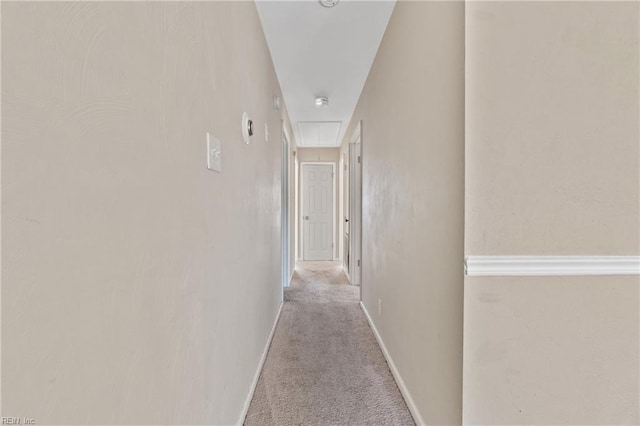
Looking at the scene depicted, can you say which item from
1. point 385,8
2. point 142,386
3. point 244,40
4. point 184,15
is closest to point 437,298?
point 142,386

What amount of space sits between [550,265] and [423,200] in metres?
0.53

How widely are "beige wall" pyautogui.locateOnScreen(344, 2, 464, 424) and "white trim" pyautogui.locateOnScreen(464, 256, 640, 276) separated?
0.07 metres

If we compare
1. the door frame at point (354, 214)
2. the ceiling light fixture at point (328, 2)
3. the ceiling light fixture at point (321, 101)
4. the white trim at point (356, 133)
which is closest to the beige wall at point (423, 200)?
the ceiling light fixture at point (328, 2)

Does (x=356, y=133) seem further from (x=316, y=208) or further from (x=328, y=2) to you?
(x=316, y=208)

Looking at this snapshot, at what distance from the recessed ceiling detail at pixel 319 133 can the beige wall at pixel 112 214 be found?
124 inches

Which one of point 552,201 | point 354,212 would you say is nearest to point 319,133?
point 354,212

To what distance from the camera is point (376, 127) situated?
243 centimetres

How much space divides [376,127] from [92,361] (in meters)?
2.33

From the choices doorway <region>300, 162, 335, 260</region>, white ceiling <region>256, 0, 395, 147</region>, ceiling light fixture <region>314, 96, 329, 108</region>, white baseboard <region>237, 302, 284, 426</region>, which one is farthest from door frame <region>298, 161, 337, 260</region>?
white baseboard <region>237, 302, 284, 426</region>

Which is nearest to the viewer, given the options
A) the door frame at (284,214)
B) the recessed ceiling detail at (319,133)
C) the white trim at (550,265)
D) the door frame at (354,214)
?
the white trim at (550,265)

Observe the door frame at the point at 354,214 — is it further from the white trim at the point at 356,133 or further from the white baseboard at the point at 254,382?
the white baseboard at the point at 254,382

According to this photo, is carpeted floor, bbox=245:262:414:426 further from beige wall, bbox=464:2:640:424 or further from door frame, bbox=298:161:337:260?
door frame, bbox=298:161:337:260

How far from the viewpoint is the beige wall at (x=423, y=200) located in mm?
1068

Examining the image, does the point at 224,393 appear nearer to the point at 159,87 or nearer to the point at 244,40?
the point at 159,87
